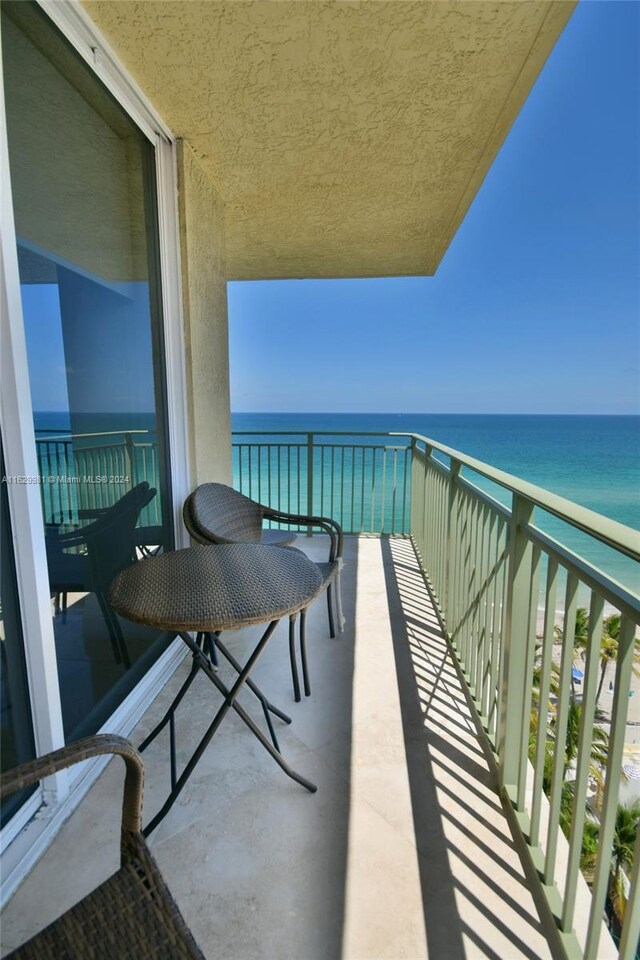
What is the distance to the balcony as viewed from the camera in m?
1.10

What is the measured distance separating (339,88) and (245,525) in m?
A: 2.10

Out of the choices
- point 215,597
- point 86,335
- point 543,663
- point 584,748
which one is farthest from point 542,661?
point 86,335

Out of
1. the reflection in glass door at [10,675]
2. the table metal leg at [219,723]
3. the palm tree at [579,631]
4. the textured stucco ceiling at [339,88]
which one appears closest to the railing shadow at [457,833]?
the table metal leg at [219,723]

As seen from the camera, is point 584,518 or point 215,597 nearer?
point 584,518

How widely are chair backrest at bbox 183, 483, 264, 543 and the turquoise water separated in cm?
1541

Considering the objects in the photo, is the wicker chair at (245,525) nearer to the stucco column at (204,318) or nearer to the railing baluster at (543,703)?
the stucco column at (204,318)

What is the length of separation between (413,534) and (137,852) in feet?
13.1

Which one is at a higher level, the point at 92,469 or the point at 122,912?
the point at 92,469

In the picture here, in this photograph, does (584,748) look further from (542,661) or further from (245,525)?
(245,525)

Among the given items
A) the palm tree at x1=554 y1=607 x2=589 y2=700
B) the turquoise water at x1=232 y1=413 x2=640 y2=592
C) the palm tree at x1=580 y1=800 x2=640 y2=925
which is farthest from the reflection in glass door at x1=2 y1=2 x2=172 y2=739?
the turquoise water at x1=232 y1=413 x2=640 y2=592

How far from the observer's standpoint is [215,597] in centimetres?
138

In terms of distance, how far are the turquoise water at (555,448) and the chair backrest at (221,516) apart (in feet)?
Answer: 50.5

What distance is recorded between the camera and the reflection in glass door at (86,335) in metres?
1.36

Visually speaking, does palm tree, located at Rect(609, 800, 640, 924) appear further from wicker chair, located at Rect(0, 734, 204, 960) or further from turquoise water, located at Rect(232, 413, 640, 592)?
turquoise water, located at Rect(232, 413, 640, 592)
